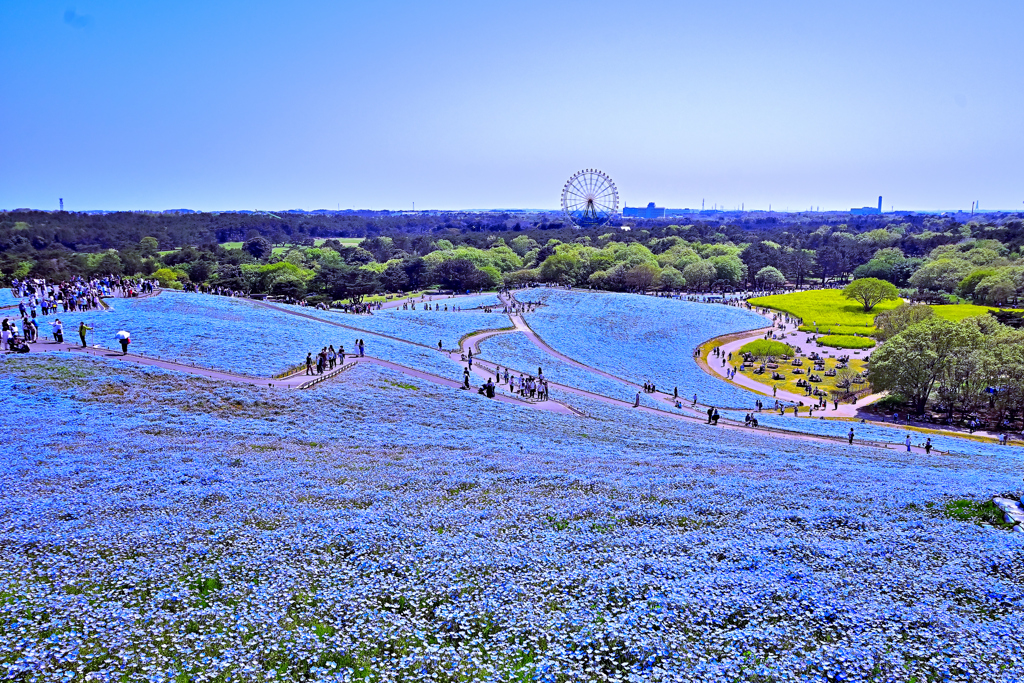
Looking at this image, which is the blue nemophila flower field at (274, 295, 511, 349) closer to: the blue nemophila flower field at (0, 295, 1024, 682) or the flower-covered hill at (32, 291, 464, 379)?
the flower-covered hill at (32, 291, 464, 379)

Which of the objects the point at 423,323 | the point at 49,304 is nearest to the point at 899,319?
the point at 423,323

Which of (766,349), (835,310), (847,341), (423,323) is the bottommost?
(847,341)

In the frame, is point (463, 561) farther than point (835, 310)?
No

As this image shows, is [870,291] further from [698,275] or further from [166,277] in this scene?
[166,277]

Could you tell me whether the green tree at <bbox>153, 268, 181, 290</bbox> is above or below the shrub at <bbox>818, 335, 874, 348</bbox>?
above

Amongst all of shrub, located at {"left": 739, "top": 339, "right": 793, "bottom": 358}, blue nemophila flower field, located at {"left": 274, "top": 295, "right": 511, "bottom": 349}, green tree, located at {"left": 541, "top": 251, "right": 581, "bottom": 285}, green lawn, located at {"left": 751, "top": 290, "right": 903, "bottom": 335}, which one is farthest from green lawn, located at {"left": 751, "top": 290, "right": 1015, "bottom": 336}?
blue nemophila flower field, located at {"left": 274, "top": 295, "right": 511, "bottom": 349}

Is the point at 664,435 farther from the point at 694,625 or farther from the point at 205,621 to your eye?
the point at 205,621

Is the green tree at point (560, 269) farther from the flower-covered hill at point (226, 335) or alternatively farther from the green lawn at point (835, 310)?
the flower-covered hill at point (226, 335)

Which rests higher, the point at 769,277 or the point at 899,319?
the point at 769,277

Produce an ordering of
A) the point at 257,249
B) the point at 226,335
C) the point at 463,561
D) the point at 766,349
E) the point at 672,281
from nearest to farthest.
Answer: the point at 463,561 → the point at 226,335 → the point at 766,349 → the point at 672,281 → the point at 257,249
